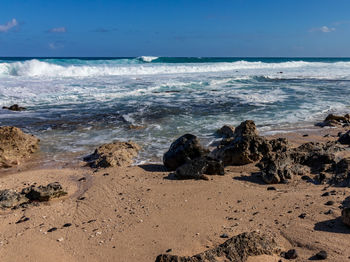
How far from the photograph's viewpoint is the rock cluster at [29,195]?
4.23 meters

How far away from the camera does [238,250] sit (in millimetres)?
2869

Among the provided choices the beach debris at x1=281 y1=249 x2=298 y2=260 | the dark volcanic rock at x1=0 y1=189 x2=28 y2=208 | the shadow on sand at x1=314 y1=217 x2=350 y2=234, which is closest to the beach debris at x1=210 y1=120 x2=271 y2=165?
the shadow on sand at x1=314 y1=217 x2=350 y2=234

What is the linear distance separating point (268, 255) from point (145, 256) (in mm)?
1067

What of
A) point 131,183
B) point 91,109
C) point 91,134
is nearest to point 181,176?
point 131,183

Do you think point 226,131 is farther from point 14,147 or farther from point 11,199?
point 11,199

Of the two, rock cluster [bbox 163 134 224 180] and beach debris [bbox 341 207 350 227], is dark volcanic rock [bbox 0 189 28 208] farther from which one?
beach debris [bbox 341 207 350 227]

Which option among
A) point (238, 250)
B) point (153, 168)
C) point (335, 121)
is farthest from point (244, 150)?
point (335, 121)

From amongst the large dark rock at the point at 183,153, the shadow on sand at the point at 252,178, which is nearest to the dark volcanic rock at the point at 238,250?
the shadow on sand at the point at 252,178

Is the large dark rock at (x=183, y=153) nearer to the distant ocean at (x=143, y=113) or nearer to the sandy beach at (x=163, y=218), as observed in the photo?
the sandy beach at (x=163, y=218)

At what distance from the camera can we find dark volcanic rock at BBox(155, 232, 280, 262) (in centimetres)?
275

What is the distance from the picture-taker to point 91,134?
8086mm

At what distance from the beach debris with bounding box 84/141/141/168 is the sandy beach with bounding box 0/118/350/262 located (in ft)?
1.61

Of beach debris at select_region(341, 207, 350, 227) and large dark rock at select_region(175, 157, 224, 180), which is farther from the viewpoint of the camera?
large dark rock at select_region(175, 157, 224, 180)

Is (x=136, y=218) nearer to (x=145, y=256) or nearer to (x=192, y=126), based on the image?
(x=145, y=256)
